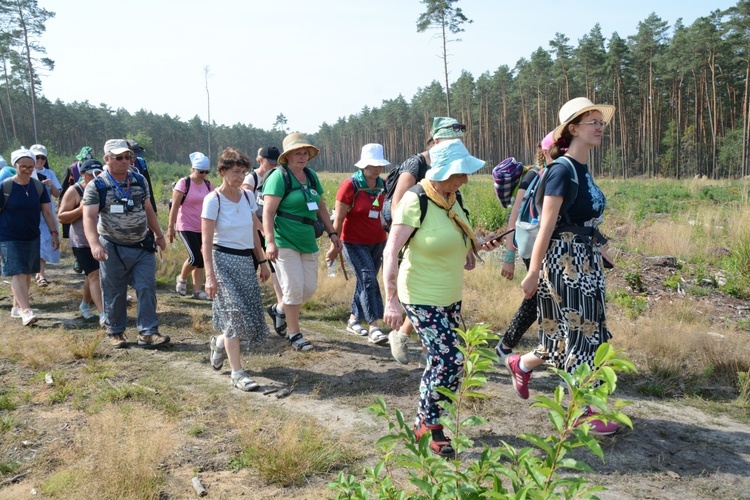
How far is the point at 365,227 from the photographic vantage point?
5949 millimetres

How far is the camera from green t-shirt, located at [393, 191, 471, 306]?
11.2 ft

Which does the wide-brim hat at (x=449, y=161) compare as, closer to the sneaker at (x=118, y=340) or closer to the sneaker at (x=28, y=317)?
the sneaker at (x=118, y=340)

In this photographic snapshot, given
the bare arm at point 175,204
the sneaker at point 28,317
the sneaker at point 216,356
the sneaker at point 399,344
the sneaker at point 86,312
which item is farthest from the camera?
the bare arm at point 175,204

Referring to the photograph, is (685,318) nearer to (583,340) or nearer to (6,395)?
(583,340)

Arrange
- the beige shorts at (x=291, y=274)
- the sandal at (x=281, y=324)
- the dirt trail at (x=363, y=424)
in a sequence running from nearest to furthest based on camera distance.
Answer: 1. the dirt trail at (x=363, y=424)
2. the beige shorts at (x=291, y=274)
3. the sandal at (x=281, y=324)

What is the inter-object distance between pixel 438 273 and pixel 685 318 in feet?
13.7

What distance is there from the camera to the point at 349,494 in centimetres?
171

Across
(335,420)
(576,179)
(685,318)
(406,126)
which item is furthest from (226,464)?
(406,126)

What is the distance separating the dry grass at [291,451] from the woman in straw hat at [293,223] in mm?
1848

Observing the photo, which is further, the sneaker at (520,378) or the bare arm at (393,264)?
the sneaker at (520,378)

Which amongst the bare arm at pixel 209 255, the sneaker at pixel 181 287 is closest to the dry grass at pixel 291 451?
the bare arm at pixel 209 255

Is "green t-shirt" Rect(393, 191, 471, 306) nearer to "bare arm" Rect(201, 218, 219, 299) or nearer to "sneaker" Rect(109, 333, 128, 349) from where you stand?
"bare arm" Rect(201, 218, 219, 299)

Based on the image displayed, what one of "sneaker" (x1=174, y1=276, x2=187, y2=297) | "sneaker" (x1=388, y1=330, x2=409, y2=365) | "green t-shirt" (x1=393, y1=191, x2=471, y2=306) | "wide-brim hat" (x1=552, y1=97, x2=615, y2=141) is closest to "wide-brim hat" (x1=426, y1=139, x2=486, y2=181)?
"green t-shirt" (x1=393, y1=191, x2=471, y2=306)

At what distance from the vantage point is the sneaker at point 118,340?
5.73m
